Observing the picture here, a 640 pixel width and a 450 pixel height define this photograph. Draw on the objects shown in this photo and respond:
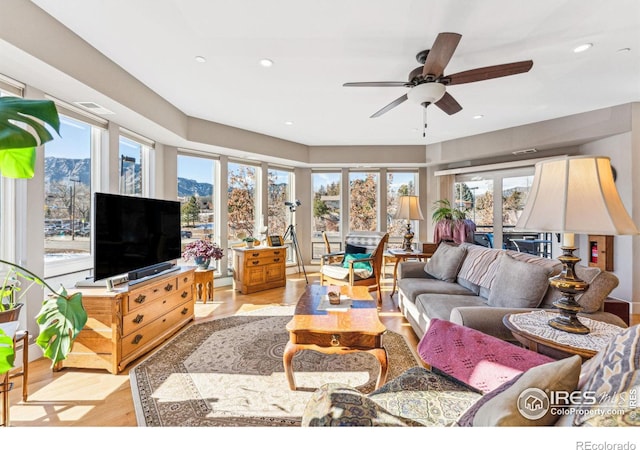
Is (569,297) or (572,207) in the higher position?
(572,207)

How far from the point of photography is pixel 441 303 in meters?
2.34

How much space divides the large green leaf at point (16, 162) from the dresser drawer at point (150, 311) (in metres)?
1.73

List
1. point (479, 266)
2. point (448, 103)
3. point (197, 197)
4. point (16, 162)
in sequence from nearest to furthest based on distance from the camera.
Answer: point (16, 162)
point (448, 103)
point (479, 266)
point (197, 197)

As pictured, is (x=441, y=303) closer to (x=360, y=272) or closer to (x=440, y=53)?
(x=360, y=272)

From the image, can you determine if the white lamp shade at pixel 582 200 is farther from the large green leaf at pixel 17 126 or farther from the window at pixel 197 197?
the window at pixel 197 197

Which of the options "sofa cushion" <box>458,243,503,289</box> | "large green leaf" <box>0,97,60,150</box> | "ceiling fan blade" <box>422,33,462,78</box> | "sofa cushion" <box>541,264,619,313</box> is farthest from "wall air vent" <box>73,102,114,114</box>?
"sofa cushion" <box>541,264,619,313</box>

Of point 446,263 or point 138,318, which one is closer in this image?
point 138,318

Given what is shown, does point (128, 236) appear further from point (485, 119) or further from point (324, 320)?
point (485, 119)

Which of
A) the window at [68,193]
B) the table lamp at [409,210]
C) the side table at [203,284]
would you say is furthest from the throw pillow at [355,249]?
the window at [68,193]

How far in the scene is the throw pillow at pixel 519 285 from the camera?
189 centimetres

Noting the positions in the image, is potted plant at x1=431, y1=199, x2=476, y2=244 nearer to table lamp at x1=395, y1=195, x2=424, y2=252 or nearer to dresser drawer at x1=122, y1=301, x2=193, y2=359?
table lamp at x1=395, y1=195, x2=424, y2=252

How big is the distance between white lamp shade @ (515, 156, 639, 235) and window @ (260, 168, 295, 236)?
4.64 meters

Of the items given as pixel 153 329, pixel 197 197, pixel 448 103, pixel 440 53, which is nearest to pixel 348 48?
pixel 440 53

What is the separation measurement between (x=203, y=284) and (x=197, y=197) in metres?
1.50
